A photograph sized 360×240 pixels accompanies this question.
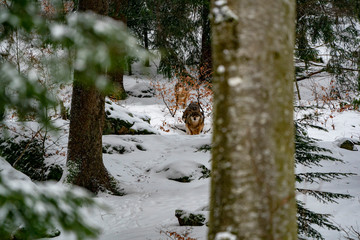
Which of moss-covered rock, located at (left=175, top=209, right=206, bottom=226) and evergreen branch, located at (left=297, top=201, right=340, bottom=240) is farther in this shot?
moss-covered rock, located at (left=175, top=209, right=206, bottom=226)

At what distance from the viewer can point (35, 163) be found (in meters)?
7.30

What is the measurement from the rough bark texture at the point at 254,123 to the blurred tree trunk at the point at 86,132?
5111 mm

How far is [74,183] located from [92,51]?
17.1ft

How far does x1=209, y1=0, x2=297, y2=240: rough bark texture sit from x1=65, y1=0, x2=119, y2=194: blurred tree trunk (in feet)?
16.8

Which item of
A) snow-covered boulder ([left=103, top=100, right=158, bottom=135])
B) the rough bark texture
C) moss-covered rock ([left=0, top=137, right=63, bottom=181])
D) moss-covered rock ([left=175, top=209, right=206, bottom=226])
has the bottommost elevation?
moss-covered rock ([left=175, top=209, right=206, bottom=226])

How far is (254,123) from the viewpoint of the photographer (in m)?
1.30

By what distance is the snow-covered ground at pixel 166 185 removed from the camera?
16.4 ft

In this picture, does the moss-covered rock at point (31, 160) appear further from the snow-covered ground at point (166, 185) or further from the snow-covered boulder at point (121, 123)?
the snow-covered boulder at point (121, 123)

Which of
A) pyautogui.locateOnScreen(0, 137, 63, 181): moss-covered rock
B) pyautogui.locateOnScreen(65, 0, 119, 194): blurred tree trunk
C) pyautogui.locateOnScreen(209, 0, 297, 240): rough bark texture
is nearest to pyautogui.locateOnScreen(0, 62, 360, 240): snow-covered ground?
pyautogui.locateOnScreen(65, 0, 119, 194): blurred tree trunk

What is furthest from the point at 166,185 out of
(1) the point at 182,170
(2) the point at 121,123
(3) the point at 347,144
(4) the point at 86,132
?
(3) the point at 347,144

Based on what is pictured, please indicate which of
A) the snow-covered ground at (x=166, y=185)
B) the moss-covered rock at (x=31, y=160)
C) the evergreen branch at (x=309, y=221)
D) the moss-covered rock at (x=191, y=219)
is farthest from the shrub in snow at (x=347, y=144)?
the moss-covered rock at (x=31, y=160)

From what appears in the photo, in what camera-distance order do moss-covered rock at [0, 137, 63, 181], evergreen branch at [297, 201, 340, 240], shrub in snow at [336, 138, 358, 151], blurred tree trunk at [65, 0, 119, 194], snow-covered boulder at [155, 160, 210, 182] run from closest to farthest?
evergreen branch at [297, 201, 340, 240] < blurred tree trunk at [65, 0, 119, 194] < moss-covered rock at [0, 137, 63, 181] < snow-covered boulder at [155, 160, 210, 182] < shrub in snow at [336, 138, 358, 151]

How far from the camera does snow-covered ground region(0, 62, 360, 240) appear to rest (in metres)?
5.00

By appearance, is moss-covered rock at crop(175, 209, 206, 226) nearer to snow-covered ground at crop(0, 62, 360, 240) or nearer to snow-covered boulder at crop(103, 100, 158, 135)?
snow-covered ground at crop(0, 62, 360, 240)
